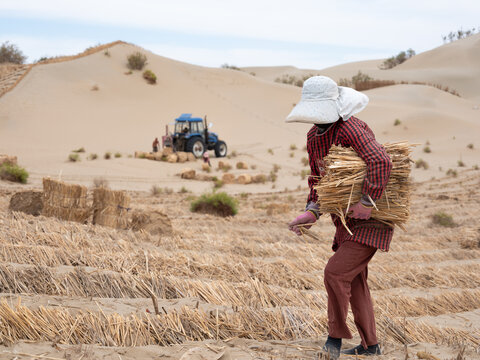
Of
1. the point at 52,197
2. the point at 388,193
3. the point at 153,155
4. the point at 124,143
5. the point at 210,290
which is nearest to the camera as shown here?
the point at 388,193

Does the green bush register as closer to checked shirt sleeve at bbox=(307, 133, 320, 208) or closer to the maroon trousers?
checked shirt sleeve at bbox=(307, 133, 320, 208)

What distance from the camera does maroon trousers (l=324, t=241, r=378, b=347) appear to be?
9.50 ft

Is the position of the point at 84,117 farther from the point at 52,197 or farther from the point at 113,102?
the point at 52,197

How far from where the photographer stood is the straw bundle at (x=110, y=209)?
695cm

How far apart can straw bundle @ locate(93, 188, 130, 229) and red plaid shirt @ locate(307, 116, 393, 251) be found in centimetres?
423

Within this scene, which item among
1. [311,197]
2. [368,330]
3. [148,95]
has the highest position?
[148,95]

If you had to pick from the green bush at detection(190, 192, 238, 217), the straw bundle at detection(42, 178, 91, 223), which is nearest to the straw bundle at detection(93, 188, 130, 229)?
the straw bundle at detection(42, 178, 91, 223)

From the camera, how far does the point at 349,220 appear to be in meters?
3.07

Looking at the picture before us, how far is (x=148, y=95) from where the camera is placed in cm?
3622

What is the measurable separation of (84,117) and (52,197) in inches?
1026

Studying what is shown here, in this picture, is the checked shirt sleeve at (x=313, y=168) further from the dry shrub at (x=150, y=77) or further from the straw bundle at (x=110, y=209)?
the dry shrub at (x=150, y=77)

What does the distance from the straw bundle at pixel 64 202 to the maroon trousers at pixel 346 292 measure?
4.68 meters

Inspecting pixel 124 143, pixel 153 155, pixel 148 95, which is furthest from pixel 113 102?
pixel 153 155

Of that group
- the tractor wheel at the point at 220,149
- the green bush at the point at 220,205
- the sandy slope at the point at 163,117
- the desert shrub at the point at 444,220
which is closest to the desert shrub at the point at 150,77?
the sandy slope at the point at 163,117
